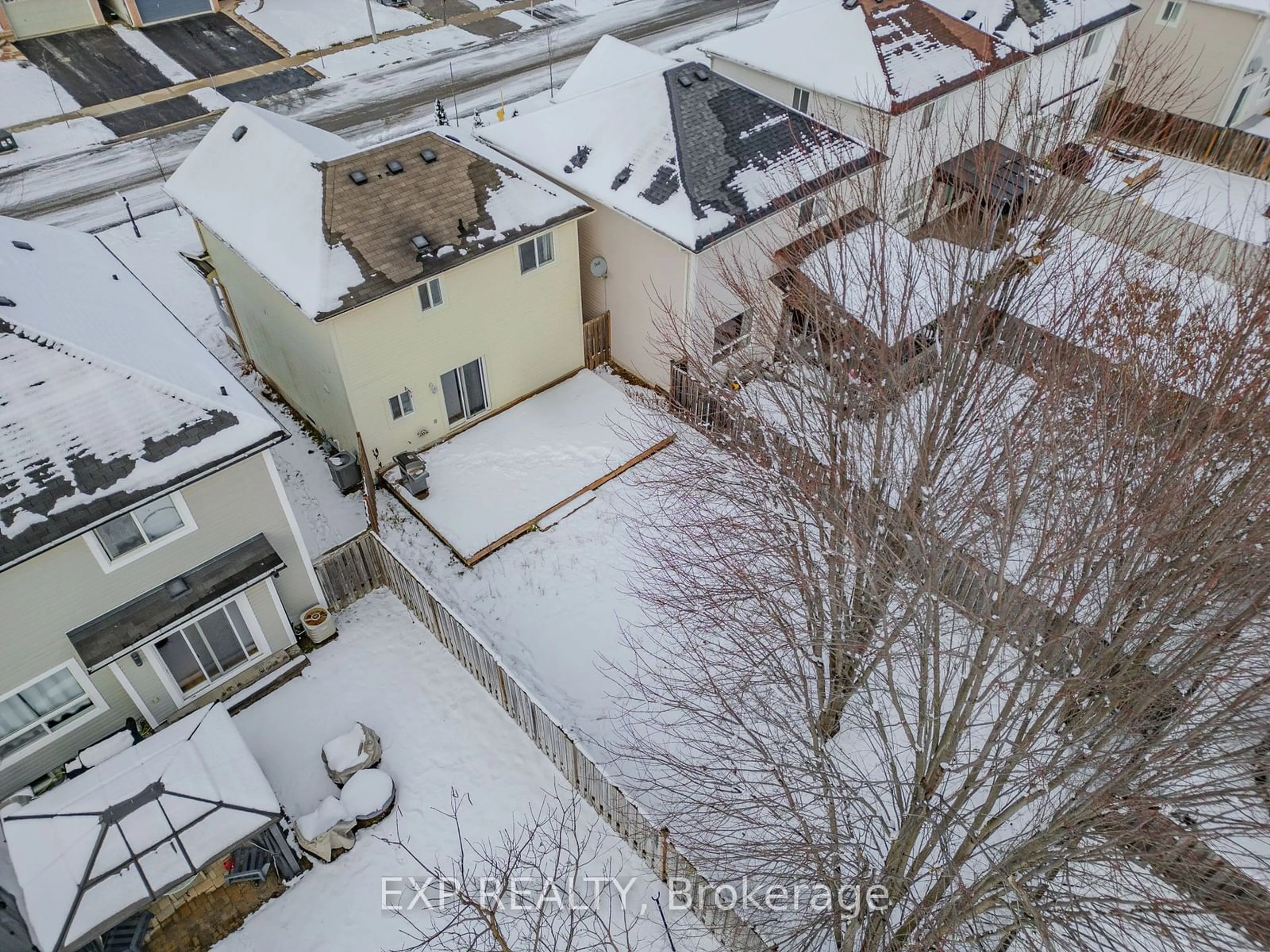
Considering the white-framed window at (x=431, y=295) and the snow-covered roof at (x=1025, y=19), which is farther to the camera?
the snow-covered roof at (x=1025, y=19)

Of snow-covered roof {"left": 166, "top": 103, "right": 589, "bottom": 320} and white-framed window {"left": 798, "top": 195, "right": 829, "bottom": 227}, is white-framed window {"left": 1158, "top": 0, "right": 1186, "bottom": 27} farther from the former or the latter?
snow-covered roof {"left": 166, "top": 103, "right": 589, "bottom": 320}

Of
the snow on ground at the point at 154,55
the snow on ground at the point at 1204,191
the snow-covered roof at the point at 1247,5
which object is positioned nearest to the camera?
the snow on ground at the point at 1204,191

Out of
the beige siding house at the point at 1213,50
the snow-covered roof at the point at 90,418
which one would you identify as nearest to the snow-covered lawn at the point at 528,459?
the snow-covered roof at the point at 90,418

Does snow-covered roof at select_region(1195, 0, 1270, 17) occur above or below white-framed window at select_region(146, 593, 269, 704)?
above

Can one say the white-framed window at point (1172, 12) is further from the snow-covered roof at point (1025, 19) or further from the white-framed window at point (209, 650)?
the white-framed window at point (209, 650)

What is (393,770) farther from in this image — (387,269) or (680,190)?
(680,190)

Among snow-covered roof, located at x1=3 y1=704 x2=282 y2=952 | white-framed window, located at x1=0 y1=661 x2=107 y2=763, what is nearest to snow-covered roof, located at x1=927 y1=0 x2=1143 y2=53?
snow-covered roof, located at x1=3 y1=704 x2=282 y2=952

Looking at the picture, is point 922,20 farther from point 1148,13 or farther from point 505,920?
point 505,920
